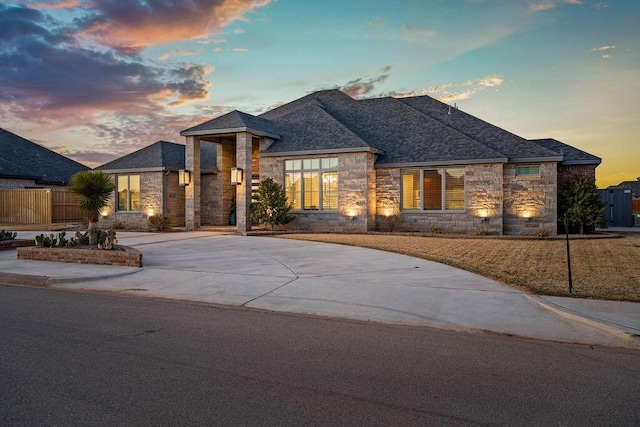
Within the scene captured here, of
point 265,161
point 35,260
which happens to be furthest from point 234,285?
point 265,161

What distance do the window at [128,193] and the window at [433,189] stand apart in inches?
642

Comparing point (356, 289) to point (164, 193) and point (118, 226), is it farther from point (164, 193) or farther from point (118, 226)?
point (118, 226)

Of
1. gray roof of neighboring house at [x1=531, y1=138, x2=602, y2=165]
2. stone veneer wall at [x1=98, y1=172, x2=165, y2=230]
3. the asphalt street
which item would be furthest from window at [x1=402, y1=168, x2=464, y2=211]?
the asphalt street

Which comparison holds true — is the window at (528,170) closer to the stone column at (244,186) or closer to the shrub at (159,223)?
the stone column at (244,186)

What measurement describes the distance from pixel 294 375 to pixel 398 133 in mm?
21751

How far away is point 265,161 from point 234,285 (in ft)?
51.3

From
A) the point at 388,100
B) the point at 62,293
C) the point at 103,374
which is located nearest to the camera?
the point at 103,374

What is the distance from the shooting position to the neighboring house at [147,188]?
26438 millimetres

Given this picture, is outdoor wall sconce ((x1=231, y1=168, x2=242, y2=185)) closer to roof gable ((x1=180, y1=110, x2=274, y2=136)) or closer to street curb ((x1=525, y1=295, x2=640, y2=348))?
roof gable ((x1=180, y1=110, x2=274, y2=136))

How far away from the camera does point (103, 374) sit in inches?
168

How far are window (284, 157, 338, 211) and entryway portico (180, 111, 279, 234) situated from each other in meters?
2.13

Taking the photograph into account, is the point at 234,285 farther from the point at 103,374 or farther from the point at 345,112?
the point at 345,112

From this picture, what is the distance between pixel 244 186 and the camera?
21.8m

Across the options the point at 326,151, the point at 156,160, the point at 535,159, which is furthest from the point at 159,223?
the point at 535,159
